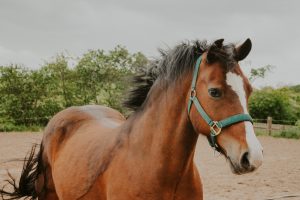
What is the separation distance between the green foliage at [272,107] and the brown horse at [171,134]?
82.6 feet

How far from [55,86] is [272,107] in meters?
16.0

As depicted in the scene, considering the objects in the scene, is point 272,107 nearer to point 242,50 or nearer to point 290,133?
point 290,133

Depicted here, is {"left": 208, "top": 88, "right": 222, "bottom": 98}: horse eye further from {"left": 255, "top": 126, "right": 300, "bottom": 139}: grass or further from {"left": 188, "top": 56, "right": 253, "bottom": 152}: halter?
{"left": 255, "top": 126, "right": 300, "bottom": 139}: grass

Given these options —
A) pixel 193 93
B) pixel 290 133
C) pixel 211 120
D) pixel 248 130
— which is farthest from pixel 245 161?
pixel 290 133

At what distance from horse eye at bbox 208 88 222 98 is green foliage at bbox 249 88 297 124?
2576cm

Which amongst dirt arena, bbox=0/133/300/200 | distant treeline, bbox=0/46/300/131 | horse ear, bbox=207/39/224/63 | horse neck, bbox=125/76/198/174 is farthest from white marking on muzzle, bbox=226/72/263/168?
distant treeline, bbox=0/46/300/131

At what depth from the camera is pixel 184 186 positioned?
2.55 meters

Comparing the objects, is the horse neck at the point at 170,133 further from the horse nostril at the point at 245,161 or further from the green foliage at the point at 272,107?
the green foliage at the point at 272,107

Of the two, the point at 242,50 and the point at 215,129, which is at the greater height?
the point at 242,50

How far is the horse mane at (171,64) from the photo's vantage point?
7.57 feet

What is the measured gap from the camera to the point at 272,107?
27219mm

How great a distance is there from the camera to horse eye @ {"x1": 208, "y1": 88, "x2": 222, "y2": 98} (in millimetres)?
2184

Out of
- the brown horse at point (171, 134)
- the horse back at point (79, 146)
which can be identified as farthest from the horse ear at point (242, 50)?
the horse back at point (79, 146)

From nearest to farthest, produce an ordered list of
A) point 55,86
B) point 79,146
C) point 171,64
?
point 171,64 → point 79,146 → point 55,86
